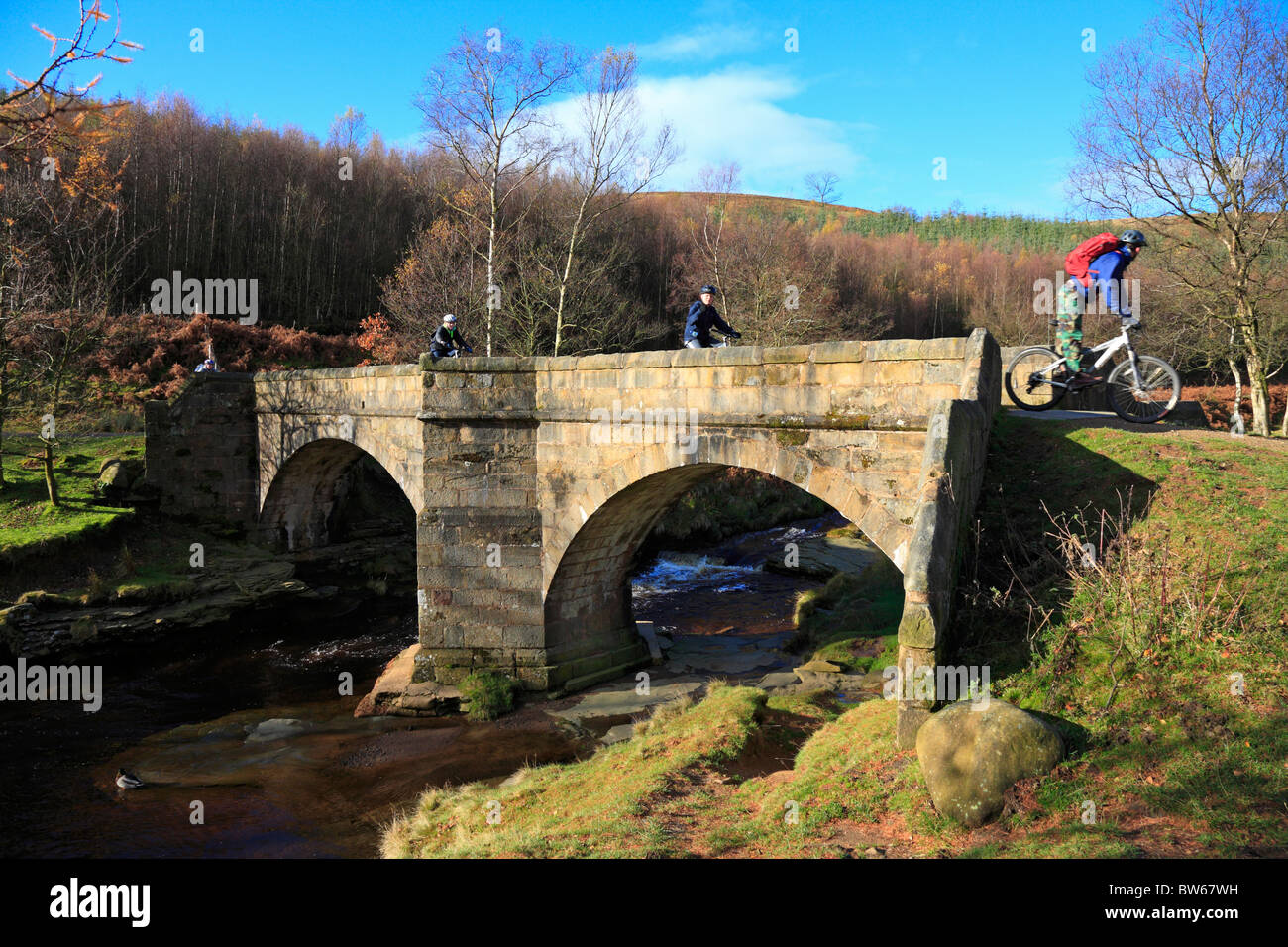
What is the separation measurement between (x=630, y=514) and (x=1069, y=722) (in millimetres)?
7168

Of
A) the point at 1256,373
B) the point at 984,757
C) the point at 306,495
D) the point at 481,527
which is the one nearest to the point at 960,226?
the point at 1256,373

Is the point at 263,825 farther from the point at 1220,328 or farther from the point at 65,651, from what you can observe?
the point at 1220,328

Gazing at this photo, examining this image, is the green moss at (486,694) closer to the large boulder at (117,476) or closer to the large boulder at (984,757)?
the large boulder at (984,757)

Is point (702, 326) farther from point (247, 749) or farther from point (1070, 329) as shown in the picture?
point (247, 749)

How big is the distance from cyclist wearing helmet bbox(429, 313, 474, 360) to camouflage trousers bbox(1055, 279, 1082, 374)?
27.0ft

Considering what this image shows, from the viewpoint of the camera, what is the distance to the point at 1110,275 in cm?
854

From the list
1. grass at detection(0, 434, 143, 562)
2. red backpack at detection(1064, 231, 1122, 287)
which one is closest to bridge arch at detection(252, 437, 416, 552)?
grass at detection(0, 434, 143, 562)

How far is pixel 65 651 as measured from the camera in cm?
1403

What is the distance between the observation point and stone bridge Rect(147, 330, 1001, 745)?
24.5 ft

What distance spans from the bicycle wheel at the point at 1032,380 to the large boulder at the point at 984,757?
5442 mm

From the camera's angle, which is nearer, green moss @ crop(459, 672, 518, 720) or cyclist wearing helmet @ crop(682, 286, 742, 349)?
cyclist wearing helmet @ crop(682, 286, 742, 349)

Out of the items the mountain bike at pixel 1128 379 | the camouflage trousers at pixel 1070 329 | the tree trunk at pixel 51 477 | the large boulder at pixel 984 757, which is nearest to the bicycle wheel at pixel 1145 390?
the mountain bike at pixel 1128 379

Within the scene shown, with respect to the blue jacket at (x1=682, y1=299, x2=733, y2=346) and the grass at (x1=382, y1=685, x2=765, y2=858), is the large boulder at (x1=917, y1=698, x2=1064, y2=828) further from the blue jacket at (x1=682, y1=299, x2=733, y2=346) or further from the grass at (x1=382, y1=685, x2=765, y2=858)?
the blue jacket at (x1=682, y1=299, x2=733, y2=346)
